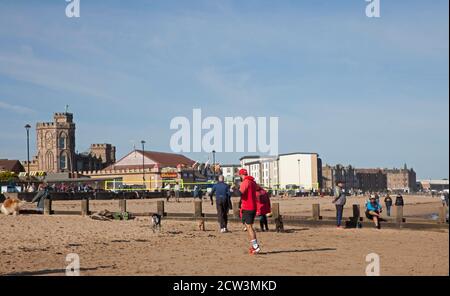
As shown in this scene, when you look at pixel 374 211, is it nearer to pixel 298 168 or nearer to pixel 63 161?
pixel 63 161

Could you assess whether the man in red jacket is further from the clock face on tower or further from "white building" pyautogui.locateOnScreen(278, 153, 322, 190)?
"white building" pyautogui.locateOnScreen(278, 153, 322, 190)

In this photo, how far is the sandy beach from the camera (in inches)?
358

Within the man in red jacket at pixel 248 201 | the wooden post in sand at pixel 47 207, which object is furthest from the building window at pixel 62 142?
the man in red jacket at pixel 248 201

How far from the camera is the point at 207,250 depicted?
39.3 feet

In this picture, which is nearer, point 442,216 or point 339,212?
point 442,216

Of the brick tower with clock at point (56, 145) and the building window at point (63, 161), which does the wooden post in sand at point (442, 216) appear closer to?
the brick tower with clock at point (56, 145)

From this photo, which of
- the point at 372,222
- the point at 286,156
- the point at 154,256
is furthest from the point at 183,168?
the point at 154,256

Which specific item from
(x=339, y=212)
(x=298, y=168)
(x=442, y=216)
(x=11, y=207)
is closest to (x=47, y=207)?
(x=11, y=207)

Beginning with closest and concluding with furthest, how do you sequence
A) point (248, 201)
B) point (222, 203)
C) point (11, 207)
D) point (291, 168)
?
1. point (248, 201)
2. point (222, 203)
3. point (11, 207)
4. point (291, 168)

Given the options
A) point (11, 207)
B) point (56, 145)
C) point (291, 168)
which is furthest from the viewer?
point (291, 168)

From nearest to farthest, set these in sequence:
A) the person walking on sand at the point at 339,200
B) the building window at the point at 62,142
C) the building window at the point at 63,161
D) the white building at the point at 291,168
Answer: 1. the person walking on sand at the point at 339,200
2. the building window at the point at 63,161
3. the building window at the point at 62,142
4. the white building at the point at 291,168

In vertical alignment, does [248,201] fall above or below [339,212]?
above

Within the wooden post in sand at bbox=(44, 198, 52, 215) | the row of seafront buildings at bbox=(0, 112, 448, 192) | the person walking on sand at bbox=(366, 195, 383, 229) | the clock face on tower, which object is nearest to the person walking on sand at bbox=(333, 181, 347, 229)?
the person walking on sand at bbox=(366, 195, 383, 229)

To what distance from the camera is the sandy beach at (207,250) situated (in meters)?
9.09
